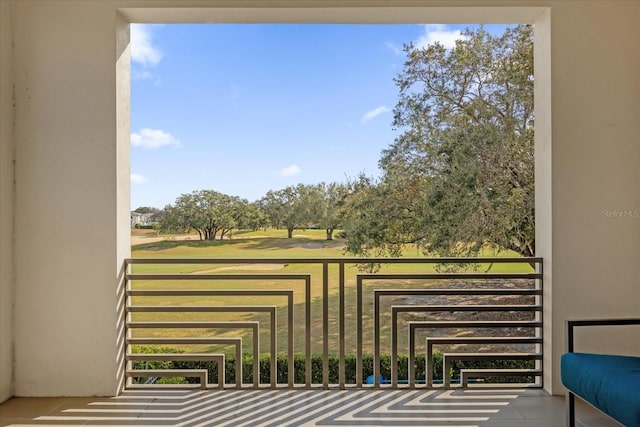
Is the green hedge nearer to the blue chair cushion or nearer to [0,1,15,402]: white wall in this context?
[0,1,15,402]: white wall

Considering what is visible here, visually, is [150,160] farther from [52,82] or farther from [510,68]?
[510,68]

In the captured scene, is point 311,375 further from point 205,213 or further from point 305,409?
point 205,213

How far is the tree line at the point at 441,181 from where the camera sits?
3869mm

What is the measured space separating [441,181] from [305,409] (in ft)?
7.97

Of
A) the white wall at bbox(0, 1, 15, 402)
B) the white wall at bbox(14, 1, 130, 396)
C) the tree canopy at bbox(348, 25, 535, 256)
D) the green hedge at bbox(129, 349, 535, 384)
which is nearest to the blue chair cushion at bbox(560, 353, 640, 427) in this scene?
the green hedge at bbox(129, 349, 535, 384)

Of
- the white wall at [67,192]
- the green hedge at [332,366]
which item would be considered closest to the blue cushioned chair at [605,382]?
the green hedge at [332,366]

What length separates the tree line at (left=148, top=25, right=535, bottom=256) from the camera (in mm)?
3869

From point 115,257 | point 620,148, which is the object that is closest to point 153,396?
point 115,257

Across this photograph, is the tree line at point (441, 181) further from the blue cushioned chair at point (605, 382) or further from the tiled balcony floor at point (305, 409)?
the blue cushioned chair at point (605, 382)

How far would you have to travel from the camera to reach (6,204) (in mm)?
2559

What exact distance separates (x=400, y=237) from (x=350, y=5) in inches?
87.3

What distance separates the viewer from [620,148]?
2.58 m

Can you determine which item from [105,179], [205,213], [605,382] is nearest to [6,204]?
[105,179]

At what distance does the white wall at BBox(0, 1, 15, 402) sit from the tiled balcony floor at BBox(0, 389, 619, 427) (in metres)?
0.25
